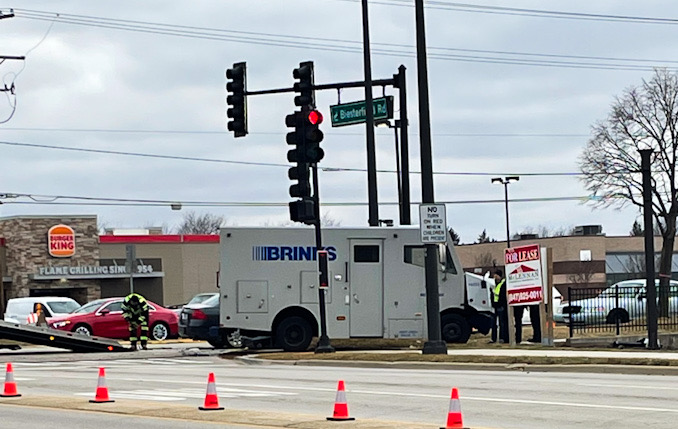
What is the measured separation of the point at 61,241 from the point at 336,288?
3404cm

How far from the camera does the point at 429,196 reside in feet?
79.5

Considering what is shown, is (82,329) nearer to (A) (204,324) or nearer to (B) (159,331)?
(B) (159,331)

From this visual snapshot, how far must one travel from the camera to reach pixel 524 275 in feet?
90.9

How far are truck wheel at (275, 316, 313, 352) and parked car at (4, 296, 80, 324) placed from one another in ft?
45.4

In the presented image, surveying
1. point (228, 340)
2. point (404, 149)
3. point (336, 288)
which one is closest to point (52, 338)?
point (228, 340)

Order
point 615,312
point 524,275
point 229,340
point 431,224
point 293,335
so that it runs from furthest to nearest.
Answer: point 615,312 → point 229,340 → point 293,335 → point 524,275 → point 431,224

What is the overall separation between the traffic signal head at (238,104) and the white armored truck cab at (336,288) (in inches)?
139

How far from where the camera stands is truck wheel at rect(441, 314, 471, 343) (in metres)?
29.7

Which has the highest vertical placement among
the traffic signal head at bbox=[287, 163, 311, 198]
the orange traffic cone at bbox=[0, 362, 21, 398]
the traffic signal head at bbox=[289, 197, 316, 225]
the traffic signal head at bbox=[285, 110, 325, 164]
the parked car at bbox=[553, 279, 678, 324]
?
the traffic signal head at bbox=[285, 110, 325, 164]

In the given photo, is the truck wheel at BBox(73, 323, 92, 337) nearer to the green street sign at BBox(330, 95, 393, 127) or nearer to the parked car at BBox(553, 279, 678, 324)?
the green street sign at BBox(330, 95, 393, 127)

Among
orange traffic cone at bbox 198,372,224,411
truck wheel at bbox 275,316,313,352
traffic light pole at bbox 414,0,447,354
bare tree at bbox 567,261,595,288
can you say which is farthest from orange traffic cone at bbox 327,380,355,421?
bare tree at bbox 567,261,595,288

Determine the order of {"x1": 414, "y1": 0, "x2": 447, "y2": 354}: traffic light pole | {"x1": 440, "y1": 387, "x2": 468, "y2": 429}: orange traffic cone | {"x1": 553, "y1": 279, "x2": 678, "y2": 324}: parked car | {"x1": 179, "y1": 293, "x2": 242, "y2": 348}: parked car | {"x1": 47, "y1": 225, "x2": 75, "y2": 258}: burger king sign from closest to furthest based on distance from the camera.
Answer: {"x1": 440, "y1": 387, "x2": 468, "y2": 429}: orange traffic cone → {"x1": 414, "y1": 0, "x2": 447, "y2": 354}: traffic light pole → {"x1": 179, "y1": 293, "x2": 242, "y2": 348}: parked car → {"x1": 553, "y1": 279, "x2": 678, "y2": 324}: parked car → {"x1": 47, "y1": 225, "x2": 75, "y2": 258}: burger king sign

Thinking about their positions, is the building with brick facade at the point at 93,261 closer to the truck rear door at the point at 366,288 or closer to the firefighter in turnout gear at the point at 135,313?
the firefighter in turnout gear at the point at 135,313

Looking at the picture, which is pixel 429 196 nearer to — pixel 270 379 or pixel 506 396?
pixel 270 379
